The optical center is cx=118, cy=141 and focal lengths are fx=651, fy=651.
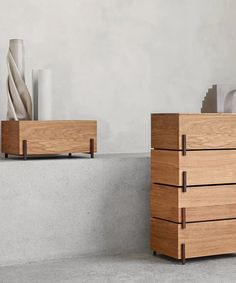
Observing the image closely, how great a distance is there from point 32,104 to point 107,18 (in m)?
0.92

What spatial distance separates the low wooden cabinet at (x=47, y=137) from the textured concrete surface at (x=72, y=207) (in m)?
0.07

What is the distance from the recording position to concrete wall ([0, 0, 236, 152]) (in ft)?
14.6

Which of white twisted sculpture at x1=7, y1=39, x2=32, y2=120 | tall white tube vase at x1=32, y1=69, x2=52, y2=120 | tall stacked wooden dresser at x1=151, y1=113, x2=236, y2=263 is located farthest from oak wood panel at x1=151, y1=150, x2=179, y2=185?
white twisted sculpture at x1=7, y1=39, x2=32, y2=120

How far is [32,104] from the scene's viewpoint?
13.7 ft

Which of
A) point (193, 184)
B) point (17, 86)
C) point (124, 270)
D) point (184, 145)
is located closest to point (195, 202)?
point (193, 184)

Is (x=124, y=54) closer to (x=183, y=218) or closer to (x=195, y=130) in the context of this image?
(x=195, y=130)

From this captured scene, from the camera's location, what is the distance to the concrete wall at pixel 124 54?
175 inches

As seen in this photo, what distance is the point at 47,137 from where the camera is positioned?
3.93 meters

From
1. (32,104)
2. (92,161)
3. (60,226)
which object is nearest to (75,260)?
(60,226)

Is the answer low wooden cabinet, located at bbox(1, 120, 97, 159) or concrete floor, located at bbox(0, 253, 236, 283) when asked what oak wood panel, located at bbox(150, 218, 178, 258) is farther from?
low wooden cabinet, located at bbox(1, 120, 97, 159)

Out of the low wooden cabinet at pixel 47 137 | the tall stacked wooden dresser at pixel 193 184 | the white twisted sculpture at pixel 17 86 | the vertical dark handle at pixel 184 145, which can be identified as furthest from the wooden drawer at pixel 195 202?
the white twisted sculpture at pixel 17 86

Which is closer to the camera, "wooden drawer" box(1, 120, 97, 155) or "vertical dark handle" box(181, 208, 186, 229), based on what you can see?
"vertical dark handle" box(181, 208, 186, 229)

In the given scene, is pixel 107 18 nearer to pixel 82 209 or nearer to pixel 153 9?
pixel 153 9

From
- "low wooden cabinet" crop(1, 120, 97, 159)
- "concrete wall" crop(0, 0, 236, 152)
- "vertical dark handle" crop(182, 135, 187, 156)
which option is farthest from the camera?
"concrete wall" crop(0, 0, 236, 152)
